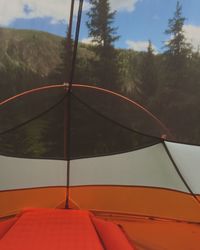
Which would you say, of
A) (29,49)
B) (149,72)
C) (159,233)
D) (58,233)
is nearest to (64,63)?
(29,49)

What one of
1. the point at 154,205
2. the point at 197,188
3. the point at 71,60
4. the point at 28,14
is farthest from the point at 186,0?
the point at 154,205

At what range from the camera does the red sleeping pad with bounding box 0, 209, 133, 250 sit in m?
1.84

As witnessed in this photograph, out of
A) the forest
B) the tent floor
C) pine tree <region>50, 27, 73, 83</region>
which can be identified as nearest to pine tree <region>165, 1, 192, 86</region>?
the forest

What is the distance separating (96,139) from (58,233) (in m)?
0.89

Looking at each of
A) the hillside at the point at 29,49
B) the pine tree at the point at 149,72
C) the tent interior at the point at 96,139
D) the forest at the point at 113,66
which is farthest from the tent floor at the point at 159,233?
the hillside at the point at 29,49

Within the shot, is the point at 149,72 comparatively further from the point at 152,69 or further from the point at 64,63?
the point at 64,63

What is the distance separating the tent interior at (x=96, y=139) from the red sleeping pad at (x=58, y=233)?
2 centimetres

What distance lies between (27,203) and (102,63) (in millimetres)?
1108

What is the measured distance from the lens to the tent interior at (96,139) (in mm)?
2514

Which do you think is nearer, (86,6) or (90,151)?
(86,6)

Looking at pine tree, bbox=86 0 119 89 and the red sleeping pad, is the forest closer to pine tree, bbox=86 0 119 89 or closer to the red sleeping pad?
pine tree, bbox=86 0 119 89

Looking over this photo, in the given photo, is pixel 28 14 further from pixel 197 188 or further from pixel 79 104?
pixel 197 188

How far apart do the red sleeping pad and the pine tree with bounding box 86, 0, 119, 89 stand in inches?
33.9

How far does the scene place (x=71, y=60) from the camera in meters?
2.55
